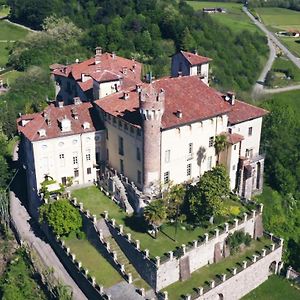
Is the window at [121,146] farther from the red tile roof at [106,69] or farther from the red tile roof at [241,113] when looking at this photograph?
the red tile roof at [241,113]

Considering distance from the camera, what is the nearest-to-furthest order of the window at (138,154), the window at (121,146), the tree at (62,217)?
the tree at (62,217)
the window at (138,154)
the window at (121,146)

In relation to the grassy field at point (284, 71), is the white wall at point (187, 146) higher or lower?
higher

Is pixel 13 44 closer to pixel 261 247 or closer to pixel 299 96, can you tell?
pixel 299 96

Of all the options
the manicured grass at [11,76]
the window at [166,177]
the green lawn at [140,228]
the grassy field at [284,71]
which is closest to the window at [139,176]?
the window at [166,177]

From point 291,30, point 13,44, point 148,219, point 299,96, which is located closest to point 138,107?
point 148,219

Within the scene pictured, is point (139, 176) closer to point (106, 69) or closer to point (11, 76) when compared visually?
point (106, 69)

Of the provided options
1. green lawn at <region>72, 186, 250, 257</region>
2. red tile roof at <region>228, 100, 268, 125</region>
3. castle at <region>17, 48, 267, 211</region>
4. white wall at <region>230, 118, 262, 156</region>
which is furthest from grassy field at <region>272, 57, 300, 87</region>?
green lawn at <region>72, 186, 250, 257</region>

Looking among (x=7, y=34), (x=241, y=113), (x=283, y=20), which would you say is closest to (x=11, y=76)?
(x=7, y=34)

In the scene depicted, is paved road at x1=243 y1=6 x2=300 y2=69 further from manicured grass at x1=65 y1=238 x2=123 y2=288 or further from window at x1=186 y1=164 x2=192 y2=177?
manicured grass at x1=65 y1=238 x2=123 y2=288
